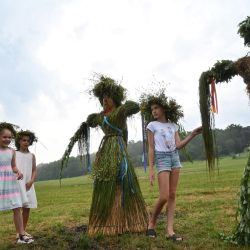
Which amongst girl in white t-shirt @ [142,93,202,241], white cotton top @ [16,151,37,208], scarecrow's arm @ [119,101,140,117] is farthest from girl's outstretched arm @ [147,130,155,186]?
white cotton top @ [16,151,37,208]

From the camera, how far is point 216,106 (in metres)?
5.27

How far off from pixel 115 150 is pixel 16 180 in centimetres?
139

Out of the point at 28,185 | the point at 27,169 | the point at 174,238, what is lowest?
the point at 174,238

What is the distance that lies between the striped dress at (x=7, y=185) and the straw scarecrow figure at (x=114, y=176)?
3.48 feet

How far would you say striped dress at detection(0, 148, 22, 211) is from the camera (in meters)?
5.86

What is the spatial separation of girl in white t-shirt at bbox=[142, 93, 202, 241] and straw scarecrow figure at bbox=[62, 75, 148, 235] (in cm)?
40

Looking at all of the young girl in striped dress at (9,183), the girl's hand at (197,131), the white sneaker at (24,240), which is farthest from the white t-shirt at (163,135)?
the white sneaker at (24,240)

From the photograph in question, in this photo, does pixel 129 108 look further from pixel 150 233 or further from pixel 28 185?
pixel 28 185

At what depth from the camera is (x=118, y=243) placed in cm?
552

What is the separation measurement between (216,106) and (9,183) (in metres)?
2.85

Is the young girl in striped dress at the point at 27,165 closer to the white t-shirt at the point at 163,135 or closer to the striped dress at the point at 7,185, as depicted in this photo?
the striped dress at the point at 7,185

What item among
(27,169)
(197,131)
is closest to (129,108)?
(197,131)

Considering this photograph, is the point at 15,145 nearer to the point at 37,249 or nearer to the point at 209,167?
the point at 37,249

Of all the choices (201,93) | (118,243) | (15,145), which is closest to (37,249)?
(118,243)
